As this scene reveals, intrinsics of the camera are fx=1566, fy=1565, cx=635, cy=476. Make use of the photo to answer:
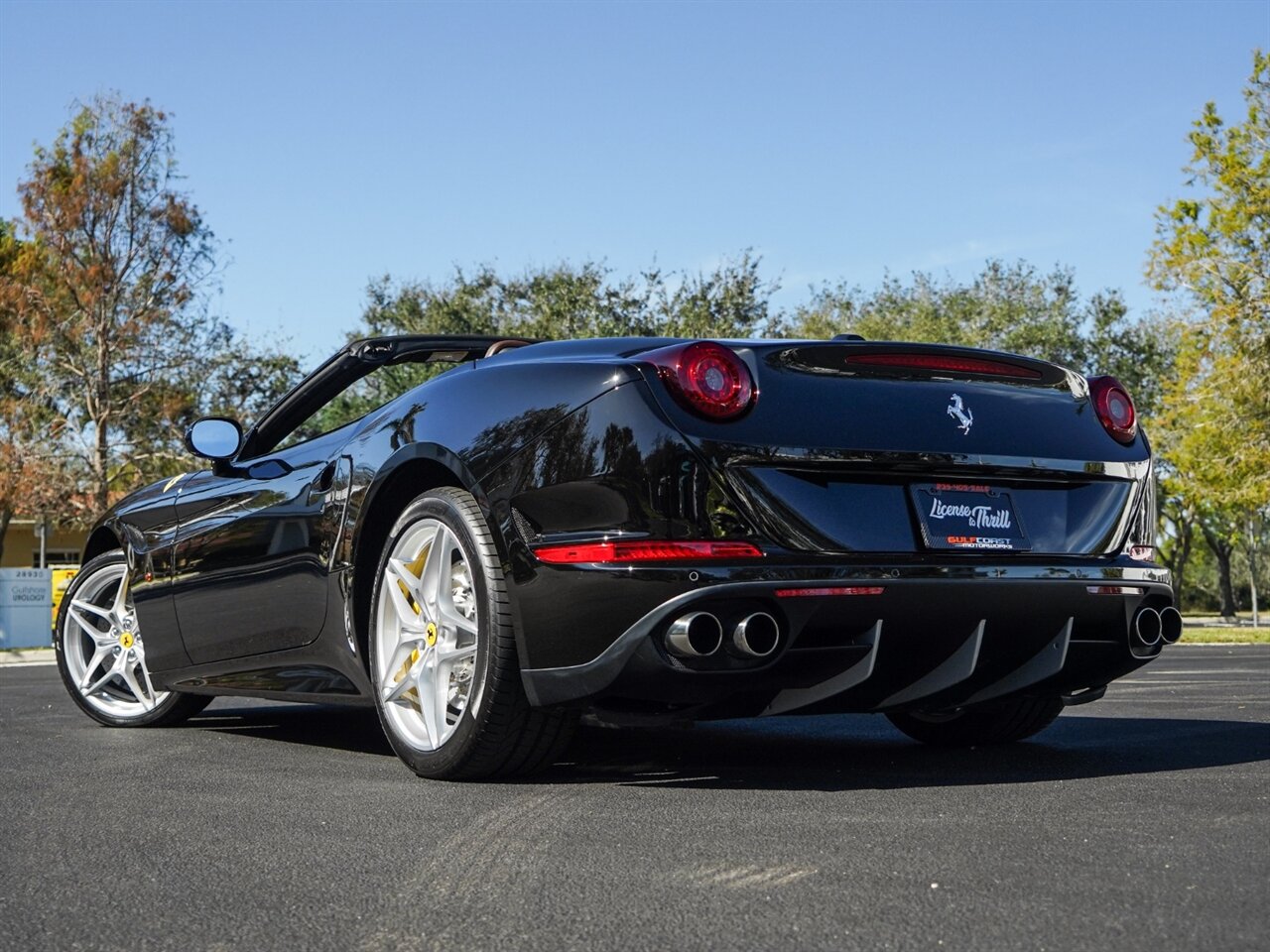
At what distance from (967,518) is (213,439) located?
9.67ft

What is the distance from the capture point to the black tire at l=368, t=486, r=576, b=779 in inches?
162

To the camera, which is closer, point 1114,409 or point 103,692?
point 1114,409

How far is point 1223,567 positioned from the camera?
5741 centimetres

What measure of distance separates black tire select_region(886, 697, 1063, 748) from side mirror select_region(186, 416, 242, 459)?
2.70 metres

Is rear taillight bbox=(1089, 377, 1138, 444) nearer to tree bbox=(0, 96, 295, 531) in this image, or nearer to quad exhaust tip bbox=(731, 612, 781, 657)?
quad exhaust tip bbox=(731, 612, 781, 657)

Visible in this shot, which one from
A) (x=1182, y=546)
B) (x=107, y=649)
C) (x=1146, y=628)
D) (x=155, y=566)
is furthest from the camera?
(x=1182, y=546)

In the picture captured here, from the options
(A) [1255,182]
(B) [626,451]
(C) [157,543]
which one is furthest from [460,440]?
(A) [1255,182]

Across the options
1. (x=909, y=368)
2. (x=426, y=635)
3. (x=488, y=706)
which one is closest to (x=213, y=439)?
(x=426, y=635)

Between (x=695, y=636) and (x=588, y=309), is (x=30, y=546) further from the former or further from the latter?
(x=695, y=636)

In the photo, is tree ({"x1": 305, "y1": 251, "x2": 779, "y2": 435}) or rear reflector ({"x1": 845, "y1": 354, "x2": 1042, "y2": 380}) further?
tree ({"x1": 305, "y1": 251, "x2": 779, "y2": 435})

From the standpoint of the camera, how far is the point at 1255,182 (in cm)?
2734

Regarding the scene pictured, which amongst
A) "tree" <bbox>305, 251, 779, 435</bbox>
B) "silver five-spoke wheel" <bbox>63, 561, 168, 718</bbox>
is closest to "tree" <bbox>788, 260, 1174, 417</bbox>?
"tree" <bbox>305, 251, 779, 435</bbox>

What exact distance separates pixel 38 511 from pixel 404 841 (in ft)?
90.2

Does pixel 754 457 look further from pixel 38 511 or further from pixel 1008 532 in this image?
pixel 38 511
